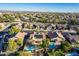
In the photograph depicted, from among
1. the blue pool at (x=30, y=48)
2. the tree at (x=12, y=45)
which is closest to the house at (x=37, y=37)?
the blue pool at (x=30, y=48)

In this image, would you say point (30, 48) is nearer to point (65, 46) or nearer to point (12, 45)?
point (12, 45)

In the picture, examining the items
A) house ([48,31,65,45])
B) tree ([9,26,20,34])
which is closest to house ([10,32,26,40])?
tree ([9,26,20,34])

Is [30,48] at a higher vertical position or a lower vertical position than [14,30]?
lower

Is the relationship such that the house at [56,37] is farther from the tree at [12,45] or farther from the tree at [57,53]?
the tree at [12,45]

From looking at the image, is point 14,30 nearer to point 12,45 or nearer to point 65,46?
point 12,45

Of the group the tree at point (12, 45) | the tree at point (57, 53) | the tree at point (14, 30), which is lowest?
the tree at point (57, 53)

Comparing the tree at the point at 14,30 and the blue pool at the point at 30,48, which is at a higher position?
the tree at the point at 14,30

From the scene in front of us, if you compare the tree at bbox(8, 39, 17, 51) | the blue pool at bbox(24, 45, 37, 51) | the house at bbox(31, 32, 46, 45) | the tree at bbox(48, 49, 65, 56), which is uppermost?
the house at bbox(31, 32, 46, 45)

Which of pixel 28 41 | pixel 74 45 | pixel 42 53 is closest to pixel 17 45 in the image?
pixel 28 41

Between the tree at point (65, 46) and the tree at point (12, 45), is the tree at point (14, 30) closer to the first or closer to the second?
the tree at point (12, 45)

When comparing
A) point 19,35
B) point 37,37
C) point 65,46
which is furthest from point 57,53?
point 19,35

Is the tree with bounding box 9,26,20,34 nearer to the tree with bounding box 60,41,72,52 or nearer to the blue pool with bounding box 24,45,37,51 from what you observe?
the blue pool with bounding box 24,45,37,51
